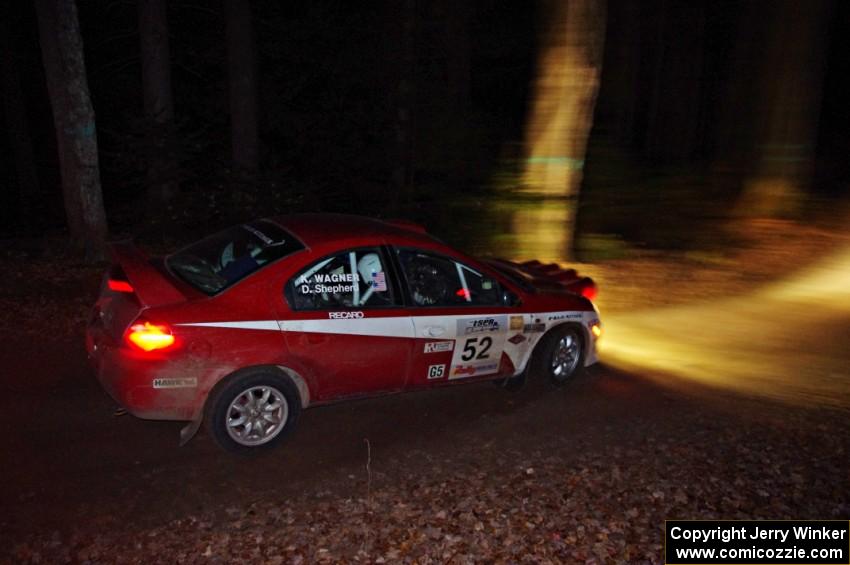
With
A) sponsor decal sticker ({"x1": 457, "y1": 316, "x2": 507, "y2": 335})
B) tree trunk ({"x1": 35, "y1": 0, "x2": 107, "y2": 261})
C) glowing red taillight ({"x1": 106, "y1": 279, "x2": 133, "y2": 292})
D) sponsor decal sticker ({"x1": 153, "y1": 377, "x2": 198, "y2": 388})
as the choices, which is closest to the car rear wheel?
sponsor decal sticker ({"x1": 457, "y1": 316, "x2": 507, "y2": 335})

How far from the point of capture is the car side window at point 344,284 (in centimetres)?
558

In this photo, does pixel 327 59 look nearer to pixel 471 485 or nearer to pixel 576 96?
pixel 576 96

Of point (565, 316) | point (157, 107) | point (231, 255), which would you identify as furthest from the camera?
point (157, 107)

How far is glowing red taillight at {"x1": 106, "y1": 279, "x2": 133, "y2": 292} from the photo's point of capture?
5.42 m

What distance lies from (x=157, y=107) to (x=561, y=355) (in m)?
13.0

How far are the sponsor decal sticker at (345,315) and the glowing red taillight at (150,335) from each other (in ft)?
3.85

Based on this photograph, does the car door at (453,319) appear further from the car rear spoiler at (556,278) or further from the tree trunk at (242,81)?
the tree trunk at (242,81)

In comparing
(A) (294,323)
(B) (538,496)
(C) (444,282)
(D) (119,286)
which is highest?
(D) (119,286)

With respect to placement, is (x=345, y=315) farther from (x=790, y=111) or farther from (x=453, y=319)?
(x=790, y=111)

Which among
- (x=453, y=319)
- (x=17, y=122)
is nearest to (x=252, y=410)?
(x=453, y=319)

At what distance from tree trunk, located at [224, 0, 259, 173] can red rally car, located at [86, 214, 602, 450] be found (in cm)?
1178

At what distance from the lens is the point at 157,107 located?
16.8 metres

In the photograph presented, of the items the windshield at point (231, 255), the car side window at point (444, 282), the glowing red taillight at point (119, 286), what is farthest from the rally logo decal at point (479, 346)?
the glowing red taillight at point (119, 286)

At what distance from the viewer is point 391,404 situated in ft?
22.0
